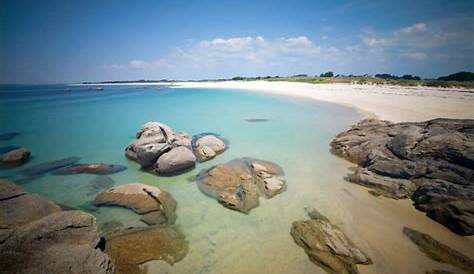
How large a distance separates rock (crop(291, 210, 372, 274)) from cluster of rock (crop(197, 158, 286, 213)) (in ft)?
6.22

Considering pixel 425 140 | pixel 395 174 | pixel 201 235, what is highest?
pixel 425 140

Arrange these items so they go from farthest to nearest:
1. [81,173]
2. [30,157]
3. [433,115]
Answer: [433,115]
[30,157]
[81,173]

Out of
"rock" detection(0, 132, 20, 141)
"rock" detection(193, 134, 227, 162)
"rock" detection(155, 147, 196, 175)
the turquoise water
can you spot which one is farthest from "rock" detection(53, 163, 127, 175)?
"rock" detection(0, 132, 20, 141)

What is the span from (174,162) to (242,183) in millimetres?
3403

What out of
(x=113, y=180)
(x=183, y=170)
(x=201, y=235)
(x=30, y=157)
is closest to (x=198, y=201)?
(x=201, y=235)

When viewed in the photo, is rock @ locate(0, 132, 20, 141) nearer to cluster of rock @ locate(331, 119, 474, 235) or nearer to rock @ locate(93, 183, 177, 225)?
rock @ locate(93, 183, 177, 225)

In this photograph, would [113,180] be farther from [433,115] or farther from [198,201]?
[433,115]

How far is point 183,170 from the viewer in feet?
34.1

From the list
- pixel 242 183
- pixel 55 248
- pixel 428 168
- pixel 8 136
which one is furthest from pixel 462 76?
pixel 8 136

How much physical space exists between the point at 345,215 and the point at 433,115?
17595mm

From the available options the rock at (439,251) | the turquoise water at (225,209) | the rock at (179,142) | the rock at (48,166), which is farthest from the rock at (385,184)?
the rock at (48,166)

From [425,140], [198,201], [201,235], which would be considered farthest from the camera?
[425,140]

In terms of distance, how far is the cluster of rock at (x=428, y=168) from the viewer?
6328 millimetres

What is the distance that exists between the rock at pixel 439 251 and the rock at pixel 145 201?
6637 millimetres
